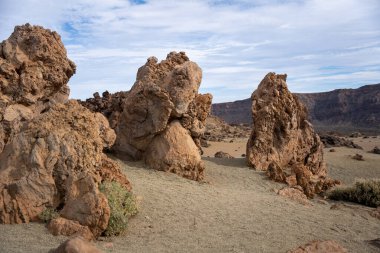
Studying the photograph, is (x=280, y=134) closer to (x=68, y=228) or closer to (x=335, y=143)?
(x=68, y=228)

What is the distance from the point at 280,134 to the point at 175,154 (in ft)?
14.2

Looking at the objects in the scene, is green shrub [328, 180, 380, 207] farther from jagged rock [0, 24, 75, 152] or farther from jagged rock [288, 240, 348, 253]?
jagged rock [0, 24, 75, 152]

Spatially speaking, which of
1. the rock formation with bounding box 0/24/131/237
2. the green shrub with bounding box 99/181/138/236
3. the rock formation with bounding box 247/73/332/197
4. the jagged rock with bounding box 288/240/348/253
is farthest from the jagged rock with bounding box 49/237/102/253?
the rock formation with bounding box 247/73/332/197

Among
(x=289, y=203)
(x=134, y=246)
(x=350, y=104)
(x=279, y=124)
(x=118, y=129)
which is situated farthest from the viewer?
(x=350, y=104)

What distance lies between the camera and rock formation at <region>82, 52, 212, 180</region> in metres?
11.7

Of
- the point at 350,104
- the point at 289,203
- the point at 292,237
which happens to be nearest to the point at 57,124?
the point at 292,237

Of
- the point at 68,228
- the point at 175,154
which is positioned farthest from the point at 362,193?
the point at 68,228

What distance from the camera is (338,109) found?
87.6m

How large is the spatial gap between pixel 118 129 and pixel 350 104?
79725 millimetres

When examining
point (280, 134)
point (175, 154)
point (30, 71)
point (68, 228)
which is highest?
point (30, 71)

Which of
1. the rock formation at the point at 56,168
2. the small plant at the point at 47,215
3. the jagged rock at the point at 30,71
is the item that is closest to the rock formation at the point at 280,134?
the jagged rock at the point at 30,71

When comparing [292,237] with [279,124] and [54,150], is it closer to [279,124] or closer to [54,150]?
[54,150]

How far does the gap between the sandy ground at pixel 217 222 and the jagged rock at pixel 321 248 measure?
0.93ft

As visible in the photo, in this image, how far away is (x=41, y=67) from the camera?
10906mm
